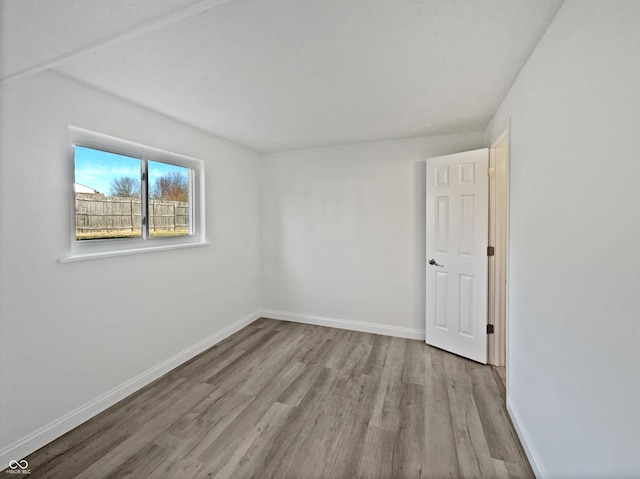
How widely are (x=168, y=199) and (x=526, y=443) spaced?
3.38 m

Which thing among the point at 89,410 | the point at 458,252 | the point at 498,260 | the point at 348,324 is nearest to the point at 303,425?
the point at 89,410

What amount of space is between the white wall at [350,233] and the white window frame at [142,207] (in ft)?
3.67

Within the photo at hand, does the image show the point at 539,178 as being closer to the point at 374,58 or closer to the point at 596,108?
the point at 596,108

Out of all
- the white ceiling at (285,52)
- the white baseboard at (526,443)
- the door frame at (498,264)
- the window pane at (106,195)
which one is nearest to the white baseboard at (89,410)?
the window pane at (106,195)

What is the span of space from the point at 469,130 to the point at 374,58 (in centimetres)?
185

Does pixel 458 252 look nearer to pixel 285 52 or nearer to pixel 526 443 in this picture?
pixel 526 443

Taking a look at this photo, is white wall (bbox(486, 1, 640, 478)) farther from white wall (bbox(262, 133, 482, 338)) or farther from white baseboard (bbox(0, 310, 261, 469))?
white baseboard (bbox(0, 310, 261, 469))

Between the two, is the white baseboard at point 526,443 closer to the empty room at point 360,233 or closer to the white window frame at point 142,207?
the empty room at point 360,233

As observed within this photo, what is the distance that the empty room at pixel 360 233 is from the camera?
1033 mm

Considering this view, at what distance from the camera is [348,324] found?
3498 mm

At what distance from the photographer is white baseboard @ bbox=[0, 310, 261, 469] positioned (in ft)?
5.03

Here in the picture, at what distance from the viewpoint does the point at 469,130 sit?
288 centimetres

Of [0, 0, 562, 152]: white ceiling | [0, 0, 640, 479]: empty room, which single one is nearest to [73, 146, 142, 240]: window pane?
[0, 0, 640, 479]: empty room

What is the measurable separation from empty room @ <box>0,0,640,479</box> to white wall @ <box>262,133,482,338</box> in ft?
0.14
